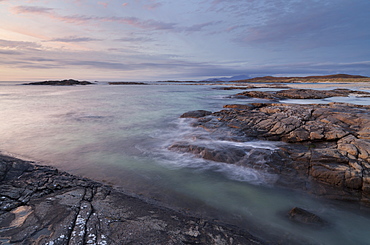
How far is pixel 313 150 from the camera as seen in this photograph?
7.48 metres

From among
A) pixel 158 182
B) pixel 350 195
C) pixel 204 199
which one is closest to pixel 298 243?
pixel 204 199

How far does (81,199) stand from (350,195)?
24.4 ft

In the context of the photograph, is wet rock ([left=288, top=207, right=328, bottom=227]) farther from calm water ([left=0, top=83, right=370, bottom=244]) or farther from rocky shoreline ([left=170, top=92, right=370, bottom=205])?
rocky shoreline ([left=170, top=92, right=370, bottom=205])

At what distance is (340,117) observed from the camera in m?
9.88

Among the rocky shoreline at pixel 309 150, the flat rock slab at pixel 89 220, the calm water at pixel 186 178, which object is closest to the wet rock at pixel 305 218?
the calm water at pixel 186 178

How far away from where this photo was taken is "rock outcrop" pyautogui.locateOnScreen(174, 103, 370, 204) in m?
5.92

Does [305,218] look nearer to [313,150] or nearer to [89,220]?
[313,150]

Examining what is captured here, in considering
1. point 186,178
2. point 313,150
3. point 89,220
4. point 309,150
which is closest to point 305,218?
point 186,178

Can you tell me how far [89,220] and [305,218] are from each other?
4.95 metres

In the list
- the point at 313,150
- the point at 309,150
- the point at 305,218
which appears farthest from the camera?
the point at 309,150

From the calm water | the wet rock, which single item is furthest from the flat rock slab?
the wet rock

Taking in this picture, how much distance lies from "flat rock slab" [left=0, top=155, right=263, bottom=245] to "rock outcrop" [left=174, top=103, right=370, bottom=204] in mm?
3752

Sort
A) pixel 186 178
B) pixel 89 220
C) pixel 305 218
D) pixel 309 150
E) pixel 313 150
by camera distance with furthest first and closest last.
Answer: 1. pixel 309 150
2. pixel 313 150
3. pixel 186 178
4. pixel 305 218
5. pixel 89 220

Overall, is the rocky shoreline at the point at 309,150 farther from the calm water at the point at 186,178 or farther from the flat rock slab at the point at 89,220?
the flat rock slab at the point at 89,220
